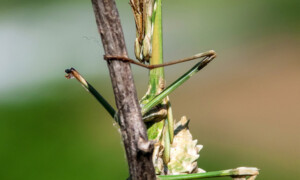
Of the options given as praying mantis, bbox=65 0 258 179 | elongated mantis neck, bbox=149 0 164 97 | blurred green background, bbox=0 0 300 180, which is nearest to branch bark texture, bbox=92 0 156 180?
praying mantis, bbox=65 0 258 179

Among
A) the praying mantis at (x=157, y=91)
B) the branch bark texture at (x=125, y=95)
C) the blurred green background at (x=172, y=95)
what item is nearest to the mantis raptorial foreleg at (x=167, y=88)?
the praying mantis at (x=157, y=91)

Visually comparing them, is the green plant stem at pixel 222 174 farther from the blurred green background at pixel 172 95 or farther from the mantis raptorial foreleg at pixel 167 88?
the blurred green background at pixel 172 95

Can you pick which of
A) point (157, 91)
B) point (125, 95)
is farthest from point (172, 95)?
point (125, 95)

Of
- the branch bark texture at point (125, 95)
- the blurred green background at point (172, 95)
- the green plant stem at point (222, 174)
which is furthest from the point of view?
the blurred green background at point (172, 95)

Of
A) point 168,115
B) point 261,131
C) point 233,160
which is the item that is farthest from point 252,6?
point 168,115

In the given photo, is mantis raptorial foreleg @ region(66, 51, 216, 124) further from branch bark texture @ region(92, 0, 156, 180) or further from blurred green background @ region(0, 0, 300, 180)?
blurred green background @ region(0, 0, 300, 180)

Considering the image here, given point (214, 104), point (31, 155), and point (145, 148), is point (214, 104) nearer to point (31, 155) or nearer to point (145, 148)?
point (31, 155)
